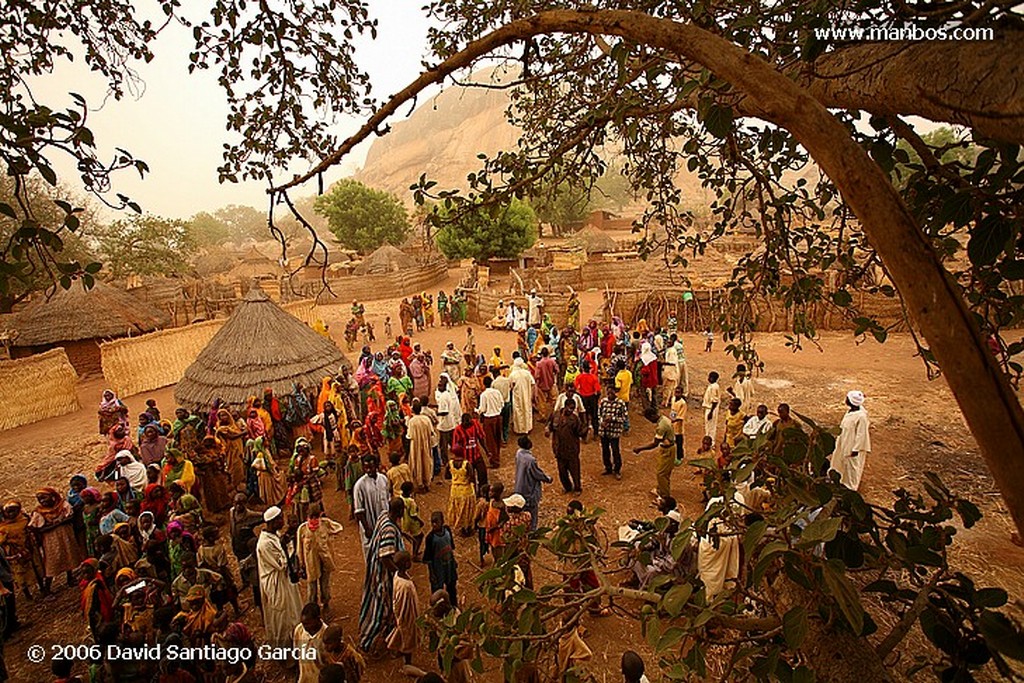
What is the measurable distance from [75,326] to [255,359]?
989 centimetres

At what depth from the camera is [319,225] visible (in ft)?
294

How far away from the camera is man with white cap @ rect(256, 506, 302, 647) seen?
4.93m

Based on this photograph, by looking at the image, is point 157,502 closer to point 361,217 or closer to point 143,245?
point 143,245

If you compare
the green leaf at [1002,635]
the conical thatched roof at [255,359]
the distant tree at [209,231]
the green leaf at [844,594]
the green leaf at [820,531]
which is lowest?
the conical thatched roof at [255,359]

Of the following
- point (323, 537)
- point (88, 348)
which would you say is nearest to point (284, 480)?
point (323, 537)

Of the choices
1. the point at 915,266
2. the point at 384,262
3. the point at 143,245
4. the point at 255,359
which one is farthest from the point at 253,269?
the point at 915,266

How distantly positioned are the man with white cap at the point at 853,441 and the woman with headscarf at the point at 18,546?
953cm

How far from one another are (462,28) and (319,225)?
9291 cm

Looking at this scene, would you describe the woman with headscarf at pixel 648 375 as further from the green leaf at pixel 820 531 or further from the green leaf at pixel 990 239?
the green leaf at pixel 820 531

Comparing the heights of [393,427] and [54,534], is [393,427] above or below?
above

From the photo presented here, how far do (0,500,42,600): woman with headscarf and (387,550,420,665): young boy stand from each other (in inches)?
170

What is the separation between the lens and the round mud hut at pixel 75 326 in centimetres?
1562

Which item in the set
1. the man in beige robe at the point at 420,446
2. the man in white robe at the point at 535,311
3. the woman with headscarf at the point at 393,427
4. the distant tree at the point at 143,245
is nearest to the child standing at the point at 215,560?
the man in beige robe at the point at 420,446

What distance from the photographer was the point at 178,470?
682 cm
